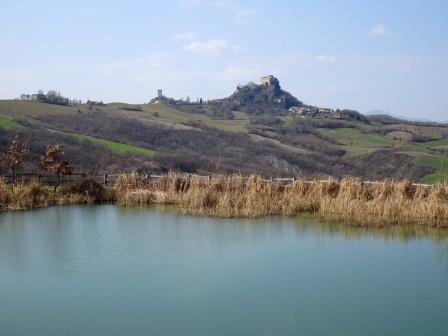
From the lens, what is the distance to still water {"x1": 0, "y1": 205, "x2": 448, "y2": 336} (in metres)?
7.86

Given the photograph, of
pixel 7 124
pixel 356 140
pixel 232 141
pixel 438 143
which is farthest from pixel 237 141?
pixel 7 124

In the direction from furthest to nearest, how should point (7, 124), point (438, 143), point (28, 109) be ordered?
point (438, 143) → point (28, 109) → point (7, 124)

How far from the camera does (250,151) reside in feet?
197

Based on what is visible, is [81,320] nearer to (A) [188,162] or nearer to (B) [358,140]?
(A) [188,162]

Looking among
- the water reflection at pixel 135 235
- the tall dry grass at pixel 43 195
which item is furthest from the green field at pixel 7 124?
the water reflection at pixel 135 235

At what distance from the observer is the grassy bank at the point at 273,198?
51.1 ft

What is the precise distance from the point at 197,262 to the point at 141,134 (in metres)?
50.8

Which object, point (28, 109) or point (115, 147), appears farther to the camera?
point (28, 109)

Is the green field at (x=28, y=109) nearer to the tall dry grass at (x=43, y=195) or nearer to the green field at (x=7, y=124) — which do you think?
the green field at (x=7, y=124)

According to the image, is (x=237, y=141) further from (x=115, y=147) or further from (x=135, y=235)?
(x=135, y=235)

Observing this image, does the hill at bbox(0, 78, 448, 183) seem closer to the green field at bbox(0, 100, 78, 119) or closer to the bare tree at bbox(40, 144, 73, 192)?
the green field at bbox(0, 100, 78, 119)

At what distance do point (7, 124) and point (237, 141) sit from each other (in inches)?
1118

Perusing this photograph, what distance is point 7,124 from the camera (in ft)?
141

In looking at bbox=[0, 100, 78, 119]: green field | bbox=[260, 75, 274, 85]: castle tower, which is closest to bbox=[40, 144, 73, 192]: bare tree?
bbox=[0, 100, 78, 119]: green field
